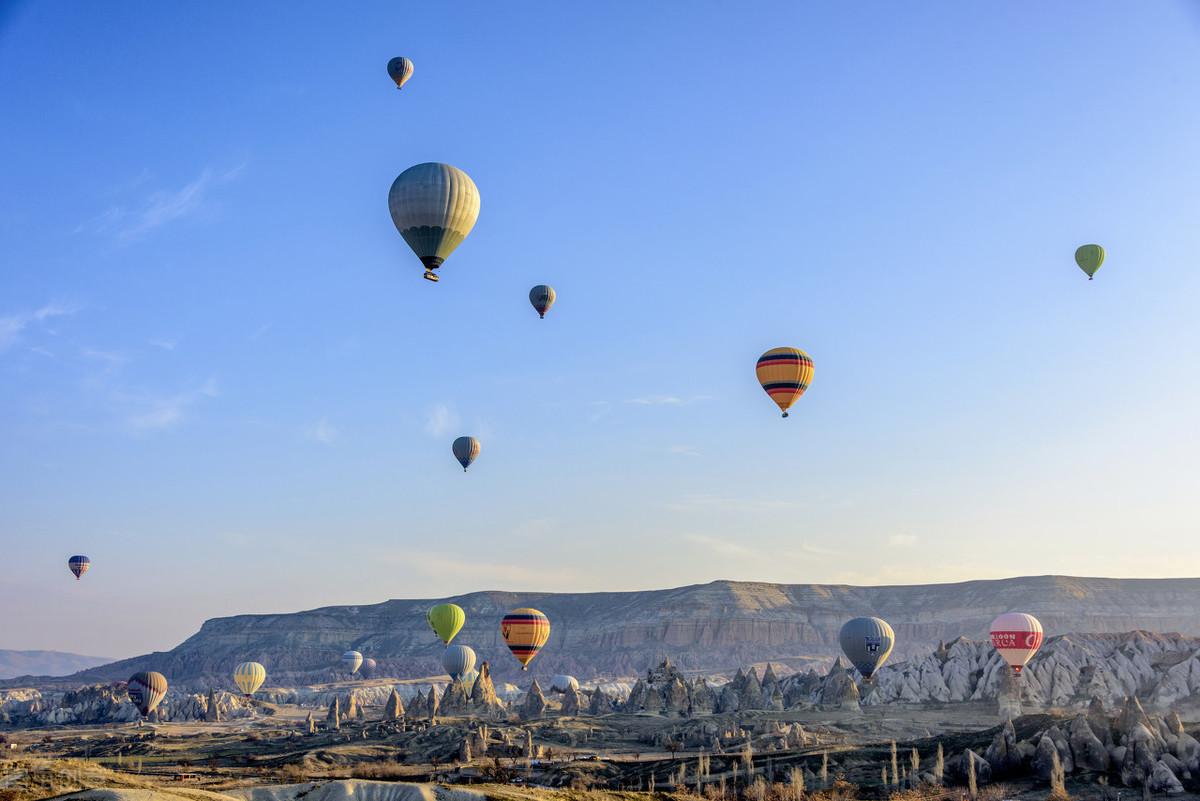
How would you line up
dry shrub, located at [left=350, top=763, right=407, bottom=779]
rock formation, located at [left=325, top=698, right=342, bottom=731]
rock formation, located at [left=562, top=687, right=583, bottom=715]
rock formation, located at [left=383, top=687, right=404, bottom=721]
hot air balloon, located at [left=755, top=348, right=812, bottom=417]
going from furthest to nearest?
rock formation, located at [left=383, top=687, right=404, bottom=721]
rock formation, located at [left=562, top=687, right=583, bottom=715]
rock formation, located at [left=325, top=698, right=342, bottom=731]
hot air balloon, located at [left=755, top=348, right=812, bottom=417]
dry shrub, located at [left=350, top=763, right=407, bottom=779]

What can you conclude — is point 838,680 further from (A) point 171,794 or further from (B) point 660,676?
(A) point 171,794

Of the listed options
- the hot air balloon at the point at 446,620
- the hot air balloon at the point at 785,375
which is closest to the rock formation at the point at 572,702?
the hot air balloon at the point at 446,620

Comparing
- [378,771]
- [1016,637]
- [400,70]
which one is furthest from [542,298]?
[1016,637]

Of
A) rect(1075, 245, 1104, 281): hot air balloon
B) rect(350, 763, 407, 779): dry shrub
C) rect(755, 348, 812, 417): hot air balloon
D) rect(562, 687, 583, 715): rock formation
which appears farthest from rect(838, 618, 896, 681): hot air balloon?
rect(350, 763, 407, 779): dry shrub

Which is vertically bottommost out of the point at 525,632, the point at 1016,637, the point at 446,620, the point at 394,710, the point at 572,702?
the point at 394,710

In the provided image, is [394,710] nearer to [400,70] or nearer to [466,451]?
[466,451]

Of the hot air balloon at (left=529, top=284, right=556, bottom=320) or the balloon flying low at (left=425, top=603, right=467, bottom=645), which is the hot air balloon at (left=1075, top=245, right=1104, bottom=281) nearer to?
the hot air balloon at (left=529, top=284, right=556, bottom=320)

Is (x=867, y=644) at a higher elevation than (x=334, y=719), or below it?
higher
